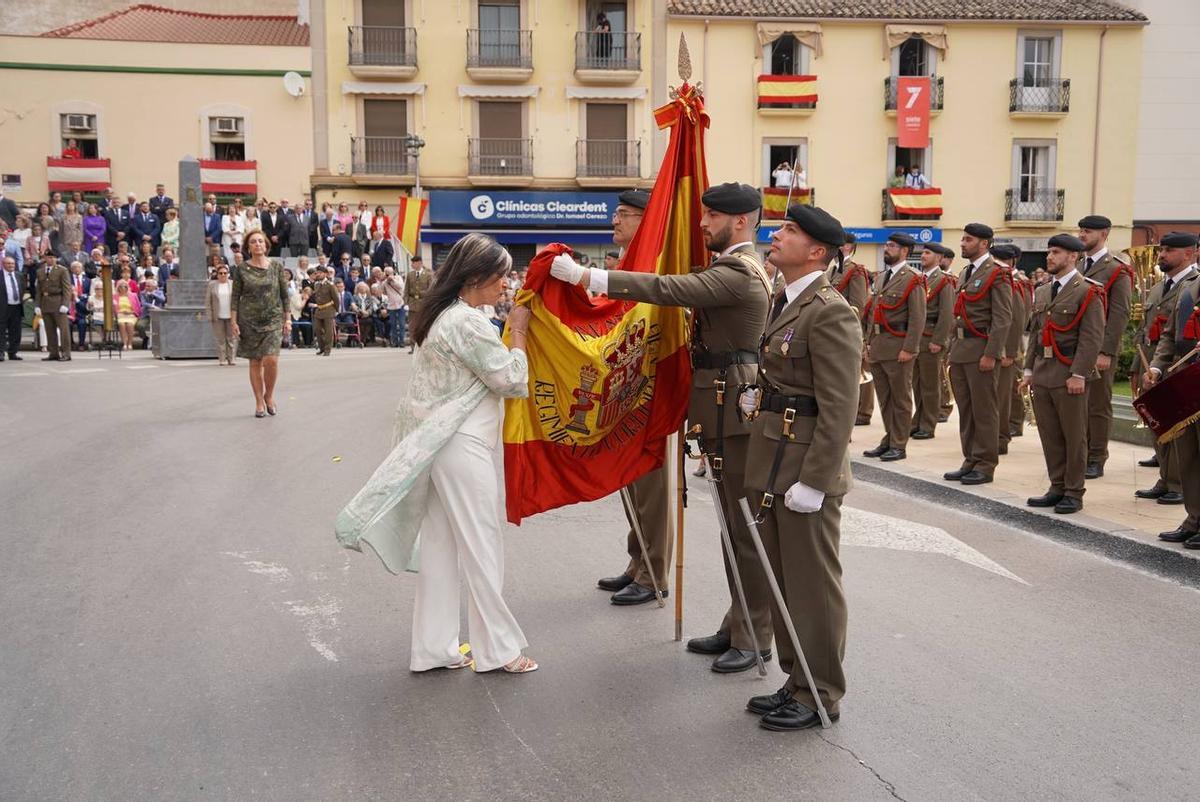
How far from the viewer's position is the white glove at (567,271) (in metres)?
4.79

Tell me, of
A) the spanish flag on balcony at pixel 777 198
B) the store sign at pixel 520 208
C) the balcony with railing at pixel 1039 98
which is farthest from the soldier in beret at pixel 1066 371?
the balcony with railing at pixel 1039 98

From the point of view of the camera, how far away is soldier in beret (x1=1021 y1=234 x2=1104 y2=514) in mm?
8305

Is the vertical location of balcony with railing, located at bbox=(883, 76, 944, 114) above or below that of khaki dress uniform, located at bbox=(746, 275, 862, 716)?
above

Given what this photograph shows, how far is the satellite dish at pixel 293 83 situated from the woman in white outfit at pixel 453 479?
32.7 meters

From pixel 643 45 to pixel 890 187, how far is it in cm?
976

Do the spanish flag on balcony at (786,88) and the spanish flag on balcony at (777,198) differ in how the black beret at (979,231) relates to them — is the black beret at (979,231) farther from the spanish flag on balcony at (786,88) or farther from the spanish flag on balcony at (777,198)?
the spanish flag on balcony at (786,88)

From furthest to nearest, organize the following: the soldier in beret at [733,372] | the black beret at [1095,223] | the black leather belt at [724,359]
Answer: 1. the black beret at [1095,223]
2. the black leather belt at [724,359]
3. the soldier in beret at [733,372]

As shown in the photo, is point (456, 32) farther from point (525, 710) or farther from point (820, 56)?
point (525, 710)

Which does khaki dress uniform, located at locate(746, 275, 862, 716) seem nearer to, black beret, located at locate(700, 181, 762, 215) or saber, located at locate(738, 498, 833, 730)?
saber, located at locate(738, 498, 833, 730)

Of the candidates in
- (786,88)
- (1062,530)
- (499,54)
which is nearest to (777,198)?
(786,88)

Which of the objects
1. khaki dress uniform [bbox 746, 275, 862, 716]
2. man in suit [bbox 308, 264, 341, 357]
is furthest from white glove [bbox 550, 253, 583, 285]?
man in suit [bbox 308, 264, 341, 357]

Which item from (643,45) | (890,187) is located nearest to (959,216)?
(890,187)

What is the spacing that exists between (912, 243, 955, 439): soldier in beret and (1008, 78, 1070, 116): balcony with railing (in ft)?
90.7

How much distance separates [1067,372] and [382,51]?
3193cm
